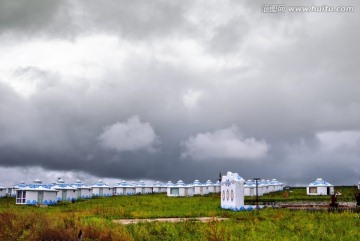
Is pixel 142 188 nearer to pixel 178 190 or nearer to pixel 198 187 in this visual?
pixel 198 187

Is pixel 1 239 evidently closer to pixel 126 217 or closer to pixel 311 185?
pixel 126 217

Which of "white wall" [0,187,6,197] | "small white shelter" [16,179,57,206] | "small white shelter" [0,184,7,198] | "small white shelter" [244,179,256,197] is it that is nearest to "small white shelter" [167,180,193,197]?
"small white shelter" [244,179,256,197]

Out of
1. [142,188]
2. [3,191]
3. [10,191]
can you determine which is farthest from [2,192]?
[142,188]

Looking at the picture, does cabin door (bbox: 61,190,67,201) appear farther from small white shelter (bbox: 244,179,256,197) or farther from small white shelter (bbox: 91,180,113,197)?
small white shelter (bbox: 244,179,256,197)

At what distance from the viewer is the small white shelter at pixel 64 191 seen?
60.9m

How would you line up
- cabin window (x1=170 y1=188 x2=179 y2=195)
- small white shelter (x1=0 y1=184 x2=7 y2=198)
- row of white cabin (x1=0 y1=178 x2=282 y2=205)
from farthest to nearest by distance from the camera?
small white shelter (x1=0 y1=184 x2=7 y2=198), cabin window (x1=170 y1=188 x2=179 y2=195), row of white cabin (x1=0 y1=178 x2=282 y2=205)

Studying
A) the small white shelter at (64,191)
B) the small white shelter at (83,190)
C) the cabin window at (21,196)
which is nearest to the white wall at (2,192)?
the small white shelter at (83,190)

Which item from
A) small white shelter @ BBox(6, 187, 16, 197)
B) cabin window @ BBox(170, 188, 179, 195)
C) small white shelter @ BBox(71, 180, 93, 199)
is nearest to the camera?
small white shelter @ BBox(71, 180, 93, 199)

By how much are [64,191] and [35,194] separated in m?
10.9

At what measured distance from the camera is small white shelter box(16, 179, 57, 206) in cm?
5132

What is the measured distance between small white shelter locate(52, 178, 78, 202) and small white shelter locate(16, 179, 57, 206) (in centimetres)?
697

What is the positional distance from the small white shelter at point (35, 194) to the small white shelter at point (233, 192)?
23.1m

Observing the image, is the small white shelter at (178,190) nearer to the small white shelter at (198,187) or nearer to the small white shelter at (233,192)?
the small white shelter at (198,187)

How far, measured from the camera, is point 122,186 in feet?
290
